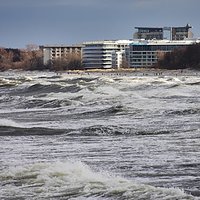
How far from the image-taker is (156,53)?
493 ft

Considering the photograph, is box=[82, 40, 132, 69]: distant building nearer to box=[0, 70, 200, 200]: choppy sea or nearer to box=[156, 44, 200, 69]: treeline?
box=[156, 44, 200, 69]: treeline

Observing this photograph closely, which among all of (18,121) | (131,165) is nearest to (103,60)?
(18,121)

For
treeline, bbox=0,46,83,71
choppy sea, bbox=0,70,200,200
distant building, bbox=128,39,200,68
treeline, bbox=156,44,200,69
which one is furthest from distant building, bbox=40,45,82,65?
choppy sea, bbox=0,70,200,200

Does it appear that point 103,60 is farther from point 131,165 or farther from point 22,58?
point 131,165

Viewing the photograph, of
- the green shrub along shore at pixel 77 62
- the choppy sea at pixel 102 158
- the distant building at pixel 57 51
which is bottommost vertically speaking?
the choppy sea at pixel 102 158

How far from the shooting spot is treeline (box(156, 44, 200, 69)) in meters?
122

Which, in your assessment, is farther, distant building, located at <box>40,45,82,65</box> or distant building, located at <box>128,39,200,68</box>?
distant building, located at <box>40,45,82,65</box>

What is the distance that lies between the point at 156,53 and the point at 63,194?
14247 cm

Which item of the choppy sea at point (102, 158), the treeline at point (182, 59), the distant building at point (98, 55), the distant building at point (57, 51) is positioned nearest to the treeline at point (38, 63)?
the distant building at point (57, 51)

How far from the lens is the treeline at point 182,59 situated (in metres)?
122

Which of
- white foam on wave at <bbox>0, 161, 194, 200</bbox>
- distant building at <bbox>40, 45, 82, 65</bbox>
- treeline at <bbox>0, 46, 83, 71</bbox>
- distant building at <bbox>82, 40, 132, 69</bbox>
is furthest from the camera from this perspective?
distant building at <bbox>40, 45, 82, 65</bbox>

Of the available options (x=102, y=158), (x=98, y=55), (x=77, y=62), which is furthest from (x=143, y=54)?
(x=102, y=158)

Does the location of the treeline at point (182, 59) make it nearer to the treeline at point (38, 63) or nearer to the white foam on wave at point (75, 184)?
the treeline at point (38, 63)

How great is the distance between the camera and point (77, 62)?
15888 centimetres
